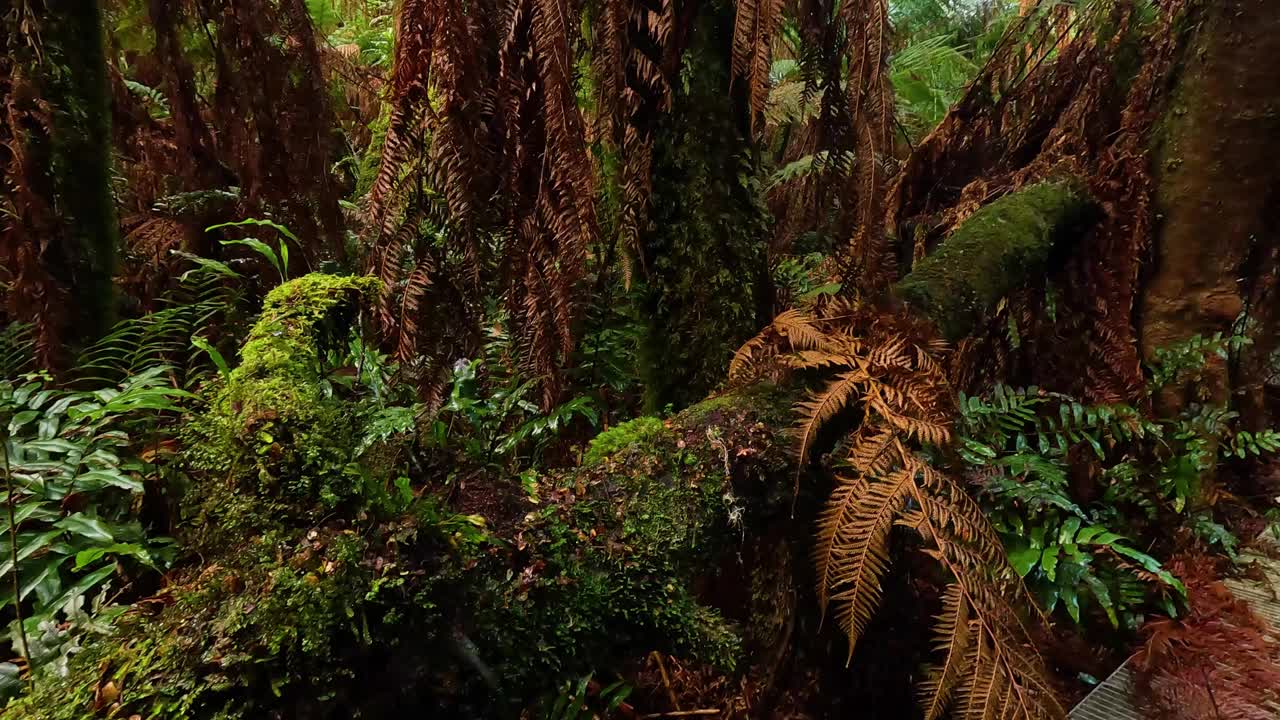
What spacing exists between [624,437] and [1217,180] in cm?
246

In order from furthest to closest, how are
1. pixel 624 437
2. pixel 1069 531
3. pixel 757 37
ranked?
pixel 1069 531, pixel 624 437, pixel 757 37

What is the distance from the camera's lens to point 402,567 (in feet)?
3.35

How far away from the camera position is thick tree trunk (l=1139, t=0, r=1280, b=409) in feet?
7.53

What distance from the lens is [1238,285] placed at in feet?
8.02

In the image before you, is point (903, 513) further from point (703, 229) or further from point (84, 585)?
point (84, 585)

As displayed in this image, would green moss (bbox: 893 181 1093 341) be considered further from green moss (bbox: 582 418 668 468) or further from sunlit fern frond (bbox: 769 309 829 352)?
green moss (bbox: 582 418 668 468)

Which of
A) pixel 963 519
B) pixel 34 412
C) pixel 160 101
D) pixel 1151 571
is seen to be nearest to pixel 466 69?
pixel 963 519

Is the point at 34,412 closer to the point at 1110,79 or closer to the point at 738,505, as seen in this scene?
the point at 738,505

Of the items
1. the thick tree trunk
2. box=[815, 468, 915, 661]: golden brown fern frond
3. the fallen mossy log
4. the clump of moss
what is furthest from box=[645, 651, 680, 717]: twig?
the thick tree trunk

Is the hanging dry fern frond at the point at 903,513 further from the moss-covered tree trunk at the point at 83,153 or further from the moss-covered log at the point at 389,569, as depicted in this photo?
the moss-covered tree trunk at the point at 83,153

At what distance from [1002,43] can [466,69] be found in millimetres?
2903

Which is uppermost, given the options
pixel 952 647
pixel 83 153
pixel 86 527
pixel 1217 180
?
pixel 83 153

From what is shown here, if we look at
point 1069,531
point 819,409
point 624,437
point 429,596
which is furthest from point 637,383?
point 429,596

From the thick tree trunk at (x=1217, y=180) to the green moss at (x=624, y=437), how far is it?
7.20 feet
